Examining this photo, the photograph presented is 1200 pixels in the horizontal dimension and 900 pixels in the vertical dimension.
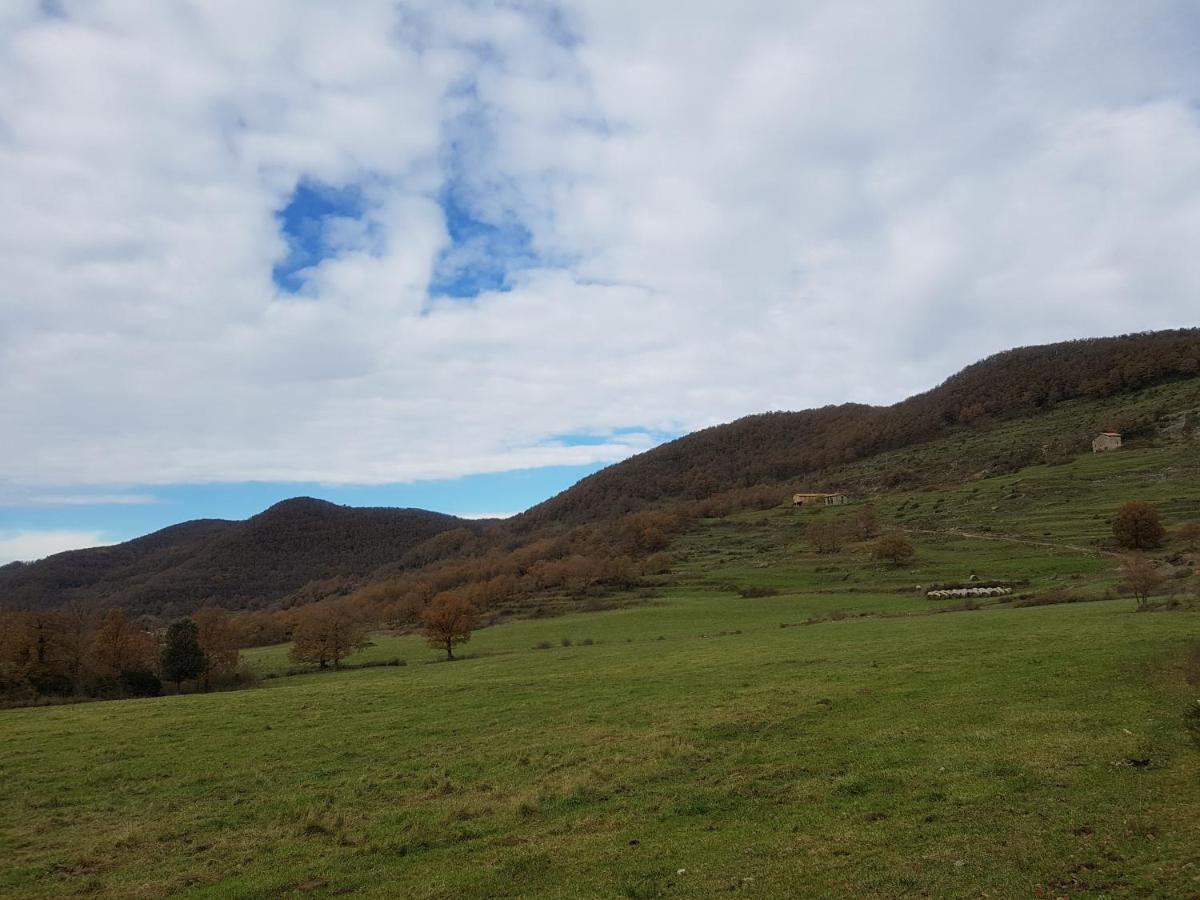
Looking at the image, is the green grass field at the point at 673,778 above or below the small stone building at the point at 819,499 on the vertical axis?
below

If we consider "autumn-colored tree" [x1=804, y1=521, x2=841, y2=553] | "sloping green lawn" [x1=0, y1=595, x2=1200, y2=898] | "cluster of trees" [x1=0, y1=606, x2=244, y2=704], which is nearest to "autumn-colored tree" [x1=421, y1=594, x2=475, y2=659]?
"cluster of trees" [x1=0, y1=606, x2=244, y2=704]

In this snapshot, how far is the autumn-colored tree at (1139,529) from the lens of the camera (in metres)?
65.3

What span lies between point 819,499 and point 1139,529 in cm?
9333

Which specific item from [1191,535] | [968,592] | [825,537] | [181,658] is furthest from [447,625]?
[1191,535]

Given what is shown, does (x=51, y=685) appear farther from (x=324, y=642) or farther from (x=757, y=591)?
(x=757, y=591)

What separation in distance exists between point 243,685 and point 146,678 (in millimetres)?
6485

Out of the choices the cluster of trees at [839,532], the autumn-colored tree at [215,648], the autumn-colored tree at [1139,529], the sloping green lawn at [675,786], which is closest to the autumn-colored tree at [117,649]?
the autumn-colored tree at [215,648]

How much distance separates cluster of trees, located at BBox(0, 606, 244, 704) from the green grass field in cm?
1077

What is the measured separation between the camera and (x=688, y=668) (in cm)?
3119

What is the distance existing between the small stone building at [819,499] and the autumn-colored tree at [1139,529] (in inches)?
3338

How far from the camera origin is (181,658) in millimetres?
50500

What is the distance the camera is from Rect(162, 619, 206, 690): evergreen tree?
165 feet

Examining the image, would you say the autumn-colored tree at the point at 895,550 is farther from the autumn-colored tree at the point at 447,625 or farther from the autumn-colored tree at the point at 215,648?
the autumn-colored tree at the point at 215,648

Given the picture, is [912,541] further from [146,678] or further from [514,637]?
[146,678]
